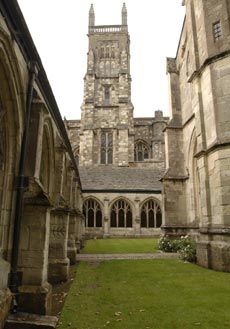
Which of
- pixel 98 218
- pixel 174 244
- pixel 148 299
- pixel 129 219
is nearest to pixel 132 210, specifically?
pixel 129 219

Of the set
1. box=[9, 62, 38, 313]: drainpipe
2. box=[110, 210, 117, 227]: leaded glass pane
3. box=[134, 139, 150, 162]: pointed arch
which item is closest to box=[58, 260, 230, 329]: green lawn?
box=[9, 62, 38, 313]: drainpipe

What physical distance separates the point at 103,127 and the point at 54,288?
111 feet

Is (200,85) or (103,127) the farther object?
(103,127)

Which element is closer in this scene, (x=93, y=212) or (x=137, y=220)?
(x=137, y=220)

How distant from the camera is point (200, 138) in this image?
11648 mm

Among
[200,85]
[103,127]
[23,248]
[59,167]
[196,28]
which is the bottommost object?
[23,248]

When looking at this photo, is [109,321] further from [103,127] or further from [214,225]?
[103,127]

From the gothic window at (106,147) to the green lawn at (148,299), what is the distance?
30.0 metres

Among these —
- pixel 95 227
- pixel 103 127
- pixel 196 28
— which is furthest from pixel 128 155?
pixel 196 28

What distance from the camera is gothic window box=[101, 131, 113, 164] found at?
40.2 meters

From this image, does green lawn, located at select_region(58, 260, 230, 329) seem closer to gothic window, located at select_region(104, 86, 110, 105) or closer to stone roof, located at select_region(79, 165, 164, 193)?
stone roof, located at select_region(79, 165, 164, 193)

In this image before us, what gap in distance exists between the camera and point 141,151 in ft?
146

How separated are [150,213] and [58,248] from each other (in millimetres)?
20242

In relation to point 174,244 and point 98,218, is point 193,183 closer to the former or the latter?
point 174,244
